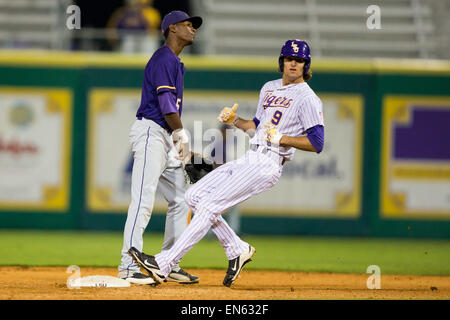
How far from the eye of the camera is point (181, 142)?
6.34 meters

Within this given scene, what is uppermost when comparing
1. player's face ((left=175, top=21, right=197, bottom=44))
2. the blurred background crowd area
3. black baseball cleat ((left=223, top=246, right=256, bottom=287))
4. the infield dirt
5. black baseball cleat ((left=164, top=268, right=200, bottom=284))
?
the blurred background crowd area

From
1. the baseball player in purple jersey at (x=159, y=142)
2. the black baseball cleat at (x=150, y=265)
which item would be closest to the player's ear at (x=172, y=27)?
the baseball player in purple jersey at (x=159, y=142)

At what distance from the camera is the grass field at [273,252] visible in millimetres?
8281

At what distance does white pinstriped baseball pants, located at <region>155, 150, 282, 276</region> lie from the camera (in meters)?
5.88

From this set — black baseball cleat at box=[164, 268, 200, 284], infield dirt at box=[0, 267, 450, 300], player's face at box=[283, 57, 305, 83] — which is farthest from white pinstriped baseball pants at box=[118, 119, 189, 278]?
player's face at box=[283, 57, 305, 83]

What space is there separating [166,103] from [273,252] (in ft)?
13.7

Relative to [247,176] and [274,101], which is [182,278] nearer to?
[247,176]

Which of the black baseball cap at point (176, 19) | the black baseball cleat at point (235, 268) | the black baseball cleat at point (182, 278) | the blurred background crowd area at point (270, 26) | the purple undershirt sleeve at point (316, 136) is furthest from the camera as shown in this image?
the blurred background crowd area at point (270, 26)

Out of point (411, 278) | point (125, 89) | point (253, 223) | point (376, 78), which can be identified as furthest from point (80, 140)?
point (411, 278)

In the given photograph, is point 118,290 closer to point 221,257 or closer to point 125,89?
point 221,257

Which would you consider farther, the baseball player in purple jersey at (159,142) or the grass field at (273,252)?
the grass field at (273,252)

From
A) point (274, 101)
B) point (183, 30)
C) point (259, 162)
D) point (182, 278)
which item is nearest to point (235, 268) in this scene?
point (182, 278)

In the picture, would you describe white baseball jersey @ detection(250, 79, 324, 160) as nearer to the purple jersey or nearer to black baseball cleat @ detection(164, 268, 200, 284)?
the purple jersey

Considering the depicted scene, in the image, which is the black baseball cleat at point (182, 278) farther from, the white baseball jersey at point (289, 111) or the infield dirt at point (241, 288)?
the white baseball jersey at point (289, 111)
